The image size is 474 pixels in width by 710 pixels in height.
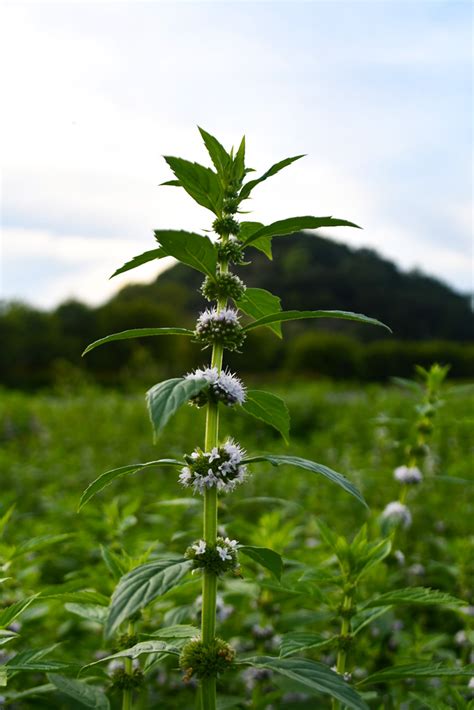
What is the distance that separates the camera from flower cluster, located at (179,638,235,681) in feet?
4.97

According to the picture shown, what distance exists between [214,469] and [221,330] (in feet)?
1.09

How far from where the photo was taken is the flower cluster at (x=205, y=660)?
151 centimetres

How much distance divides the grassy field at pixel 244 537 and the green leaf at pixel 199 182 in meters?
0.79

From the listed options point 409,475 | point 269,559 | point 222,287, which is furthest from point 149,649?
point 409,475

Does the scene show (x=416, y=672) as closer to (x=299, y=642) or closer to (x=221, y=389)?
(x=299, y=642)

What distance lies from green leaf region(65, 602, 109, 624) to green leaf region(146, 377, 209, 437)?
0.85m

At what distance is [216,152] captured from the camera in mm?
1660

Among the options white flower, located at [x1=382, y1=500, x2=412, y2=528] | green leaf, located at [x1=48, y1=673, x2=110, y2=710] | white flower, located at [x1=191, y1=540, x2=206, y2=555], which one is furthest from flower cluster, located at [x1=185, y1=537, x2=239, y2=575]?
white flower, located at [x1=382, y1=500, x2=412, y2=528]

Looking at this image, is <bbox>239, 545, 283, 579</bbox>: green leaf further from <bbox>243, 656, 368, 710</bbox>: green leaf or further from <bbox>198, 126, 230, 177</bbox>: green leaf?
<bbox>198, 126, 230, 177</bbox>: green leaf

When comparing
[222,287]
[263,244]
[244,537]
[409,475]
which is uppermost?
[263,244]

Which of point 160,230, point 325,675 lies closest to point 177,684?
point 325,675

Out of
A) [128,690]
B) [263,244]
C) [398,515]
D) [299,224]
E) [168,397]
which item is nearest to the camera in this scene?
[168,397]

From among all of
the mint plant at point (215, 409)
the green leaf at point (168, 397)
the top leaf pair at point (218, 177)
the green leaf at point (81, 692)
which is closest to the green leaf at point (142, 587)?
the mint plant at point (215, 409)

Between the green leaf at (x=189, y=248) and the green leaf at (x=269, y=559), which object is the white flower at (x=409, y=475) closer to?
the green leaf at (x=269, y=559)
